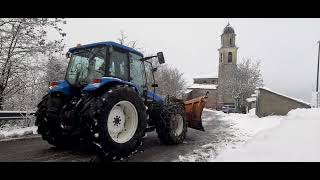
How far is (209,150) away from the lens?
278 inches

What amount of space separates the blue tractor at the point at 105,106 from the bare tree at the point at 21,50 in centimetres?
589

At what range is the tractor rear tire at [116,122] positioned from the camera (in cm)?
516

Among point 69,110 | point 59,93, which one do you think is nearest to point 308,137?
point 69,110

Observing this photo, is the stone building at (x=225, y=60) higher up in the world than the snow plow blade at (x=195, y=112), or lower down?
higher up

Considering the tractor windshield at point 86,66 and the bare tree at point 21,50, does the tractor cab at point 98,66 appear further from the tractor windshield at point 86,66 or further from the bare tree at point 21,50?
the bare tree at point 21,50

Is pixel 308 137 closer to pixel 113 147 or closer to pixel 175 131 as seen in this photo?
pixel 175 131

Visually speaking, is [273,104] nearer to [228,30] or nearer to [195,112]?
[195,112]

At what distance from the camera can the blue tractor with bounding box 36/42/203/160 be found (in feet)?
17.3

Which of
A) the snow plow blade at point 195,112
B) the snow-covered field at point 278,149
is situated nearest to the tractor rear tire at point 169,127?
the snow-covered field at point 278,149

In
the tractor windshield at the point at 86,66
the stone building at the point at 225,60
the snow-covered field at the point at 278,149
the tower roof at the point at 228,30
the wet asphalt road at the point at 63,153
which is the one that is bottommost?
the wet asphalt road at the point at 63,153

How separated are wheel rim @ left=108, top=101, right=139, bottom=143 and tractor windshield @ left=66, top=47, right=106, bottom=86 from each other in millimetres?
992

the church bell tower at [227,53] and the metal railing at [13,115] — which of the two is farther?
the church bell tower at [227,53]

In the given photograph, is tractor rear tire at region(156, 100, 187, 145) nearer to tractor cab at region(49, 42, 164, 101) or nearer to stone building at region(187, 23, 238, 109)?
tractor cab at region(49, 42, 164, 101)

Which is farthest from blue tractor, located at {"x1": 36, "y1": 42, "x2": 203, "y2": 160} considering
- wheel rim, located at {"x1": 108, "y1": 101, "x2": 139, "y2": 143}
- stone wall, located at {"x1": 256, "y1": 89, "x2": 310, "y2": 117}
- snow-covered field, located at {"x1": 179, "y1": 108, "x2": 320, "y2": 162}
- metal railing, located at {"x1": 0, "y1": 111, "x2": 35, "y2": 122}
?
stone wall, located at {"x1": 256, "y1": 89, "x2": 310, "y2": 117}
